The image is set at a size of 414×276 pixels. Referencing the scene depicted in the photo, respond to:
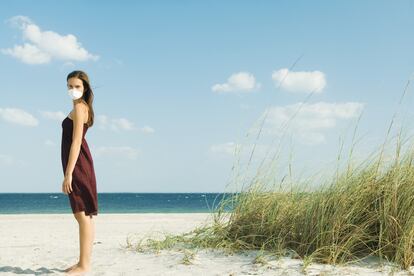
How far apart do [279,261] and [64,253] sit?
2738 mm

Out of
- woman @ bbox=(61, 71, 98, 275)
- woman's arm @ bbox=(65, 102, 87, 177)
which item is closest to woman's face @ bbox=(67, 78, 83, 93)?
woman @ bbox=(61, 71, 98, 275)

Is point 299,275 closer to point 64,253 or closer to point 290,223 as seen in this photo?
point 290,223

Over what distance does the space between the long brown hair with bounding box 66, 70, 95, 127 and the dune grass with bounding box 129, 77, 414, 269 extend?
1.79 metres

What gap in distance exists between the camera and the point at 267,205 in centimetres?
523

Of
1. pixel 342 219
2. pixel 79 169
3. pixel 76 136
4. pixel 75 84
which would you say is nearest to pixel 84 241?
pixel 79 169

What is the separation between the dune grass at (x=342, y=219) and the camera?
4457 mm

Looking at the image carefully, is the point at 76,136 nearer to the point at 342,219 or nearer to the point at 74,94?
the point at 74,94

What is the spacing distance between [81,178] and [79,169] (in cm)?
9

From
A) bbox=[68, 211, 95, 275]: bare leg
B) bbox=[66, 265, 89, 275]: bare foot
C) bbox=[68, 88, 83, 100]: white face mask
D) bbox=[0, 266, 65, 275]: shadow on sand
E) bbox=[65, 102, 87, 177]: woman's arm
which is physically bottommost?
bbox=[0, 266, 65, 275]: shadow on sand

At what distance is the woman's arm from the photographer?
14.7 feet

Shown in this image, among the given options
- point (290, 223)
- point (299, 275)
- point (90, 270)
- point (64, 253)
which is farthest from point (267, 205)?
point (64, 253)

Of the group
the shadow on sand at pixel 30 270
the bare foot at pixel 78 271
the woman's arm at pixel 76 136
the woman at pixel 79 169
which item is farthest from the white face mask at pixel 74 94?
the shadow on sand at pixel 30 270

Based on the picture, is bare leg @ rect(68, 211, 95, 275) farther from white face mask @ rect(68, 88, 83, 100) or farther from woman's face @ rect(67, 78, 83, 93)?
woman's face @ rect(67, 78, 83, 93)

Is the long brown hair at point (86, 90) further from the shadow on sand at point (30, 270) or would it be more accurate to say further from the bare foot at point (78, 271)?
the shadow on sand at point (30, 270)
